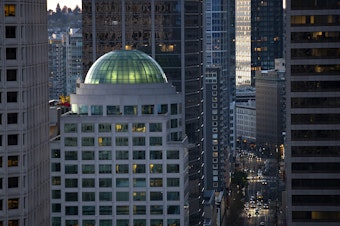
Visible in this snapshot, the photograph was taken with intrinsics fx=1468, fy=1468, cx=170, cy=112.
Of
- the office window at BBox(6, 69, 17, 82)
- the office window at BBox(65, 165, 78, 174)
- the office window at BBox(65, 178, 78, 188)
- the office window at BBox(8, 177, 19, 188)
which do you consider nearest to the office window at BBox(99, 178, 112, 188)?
the office window at BBox(65, 178, 78, 188)

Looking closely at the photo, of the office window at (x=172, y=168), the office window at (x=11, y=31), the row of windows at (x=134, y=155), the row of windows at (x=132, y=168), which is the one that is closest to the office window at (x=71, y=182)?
the row of windows at (x=132, y=168)

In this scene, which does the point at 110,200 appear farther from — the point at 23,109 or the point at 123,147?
the point at 23,109

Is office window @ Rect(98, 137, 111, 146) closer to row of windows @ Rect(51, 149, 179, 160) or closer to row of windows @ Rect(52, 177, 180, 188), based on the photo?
row of windows @ Rect(51, 149, 179, 160)

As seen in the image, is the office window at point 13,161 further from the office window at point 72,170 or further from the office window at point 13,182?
the office window at point 72,170

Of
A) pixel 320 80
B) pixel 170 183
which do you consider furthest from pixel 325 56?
pixel 170 183

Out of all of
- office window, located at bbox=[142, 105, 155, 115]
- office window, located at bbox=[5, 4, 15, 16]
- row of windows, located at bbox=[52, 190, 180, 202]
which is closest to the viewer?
office window, located at bbox=[5, 4, 15, 16]

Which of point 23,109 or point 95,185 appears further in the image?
point 95,185
